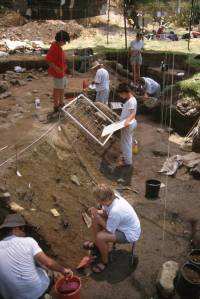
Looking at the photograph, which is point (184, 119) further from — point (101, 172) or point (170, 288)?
point (170, 288)

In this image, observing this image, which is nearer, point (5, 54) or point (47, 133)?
point (47, 133)

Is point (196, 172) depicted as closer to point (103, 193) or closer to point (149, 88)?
point (103, 193)

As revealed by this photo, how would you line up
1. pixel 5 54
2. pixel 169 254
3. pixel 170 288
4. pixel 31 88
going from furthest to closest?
pixel 5 54
pixel 31 88
pixel 169 254
pixel 170 288

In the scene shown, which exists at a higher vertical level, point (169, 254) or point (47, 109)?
point (47, 109)

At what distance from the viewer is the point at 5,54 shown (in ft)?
61.3

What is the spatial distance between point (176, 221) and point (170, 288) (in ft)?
7.76

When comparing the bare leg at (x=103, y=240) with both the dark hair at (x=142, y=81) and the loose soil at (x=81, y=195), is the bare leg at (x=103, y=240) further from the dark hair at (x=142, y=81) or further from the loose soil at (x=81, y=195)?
the dark hair at (x=142, y=81)

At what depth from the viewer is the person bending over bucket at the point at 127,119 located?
9461 millimetres

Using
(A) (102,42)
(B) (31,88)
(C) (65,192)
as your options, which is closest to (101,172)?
(C) (65,192)

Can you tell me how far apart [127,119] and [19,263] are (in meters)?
5.32

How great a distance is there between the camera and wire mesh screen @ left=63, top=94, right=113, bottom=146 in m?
11.5

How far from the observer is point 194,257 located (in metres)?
6.86

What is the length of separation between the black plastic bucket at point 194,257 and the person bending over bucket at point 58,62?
5569mm

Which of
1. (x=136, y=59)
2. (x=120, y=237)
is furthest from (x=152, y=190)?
(x=136, y=59)
